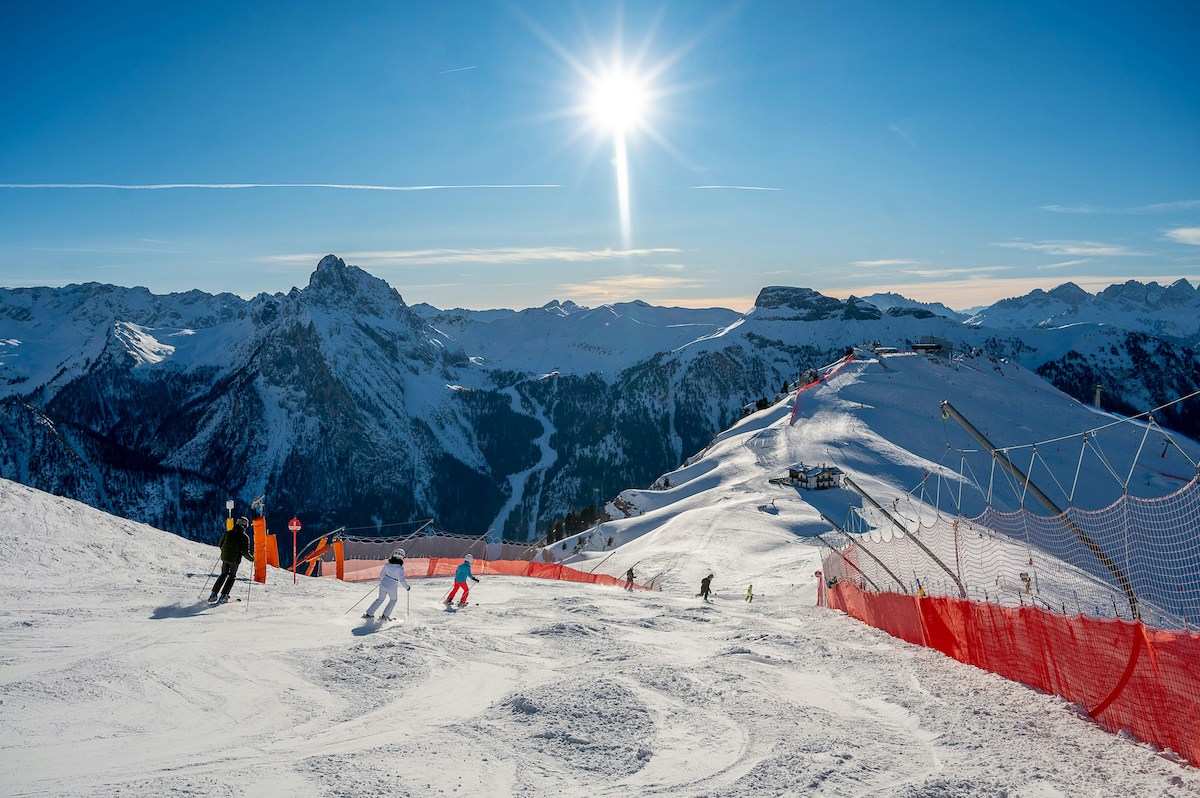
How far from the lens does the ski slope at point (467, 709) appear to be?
7266 mm

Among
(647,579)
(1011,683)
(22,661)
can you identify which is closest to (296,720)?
(22,661)

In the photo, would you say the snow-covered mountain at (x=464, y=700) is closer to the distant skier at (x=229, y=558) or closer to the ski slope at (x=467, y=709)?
the ski slope at (x=467, y=709)

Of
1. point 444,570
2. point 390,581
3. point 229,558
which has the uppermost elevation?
point 229,558

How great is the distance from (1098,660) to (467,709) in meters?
8.56

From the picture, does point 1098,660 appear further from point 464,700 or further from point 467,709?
point 464,700

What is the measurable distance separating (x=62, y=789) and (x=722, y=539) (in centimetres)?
5742

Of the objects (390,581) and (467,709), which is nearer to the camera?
(467,709)

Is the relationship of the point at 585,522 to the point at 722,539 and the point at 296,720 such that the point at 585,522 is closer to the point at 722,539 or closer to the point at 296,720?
the point at 722,539

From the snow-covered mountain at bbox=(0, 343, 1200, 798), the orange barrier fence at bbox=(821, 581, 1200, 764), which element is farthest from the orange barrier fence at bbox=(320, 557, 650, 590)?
the orange barrier fence at bbox=(821, 581, 1200, 764)

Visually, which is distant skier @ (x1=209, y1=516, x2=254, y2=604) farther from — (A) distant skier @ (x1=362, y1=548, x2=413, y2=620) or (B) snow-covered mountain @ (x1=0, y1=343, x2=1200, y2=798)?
(A) distant skier @ (x1=362, y1=548, x2=413, y2=620)

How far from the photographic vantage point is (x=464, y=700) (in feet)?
32.9

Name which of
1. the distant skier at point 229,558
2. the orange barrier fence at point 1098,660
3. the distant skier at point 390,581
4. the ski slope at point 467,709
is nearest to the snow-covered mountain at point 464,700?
the ski slope at point 467,709

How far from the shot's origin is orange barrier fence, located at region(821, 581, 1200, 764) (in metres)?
8.75

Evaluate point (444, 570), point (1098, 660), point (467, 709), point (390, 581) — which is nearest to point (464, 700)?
point (467, 709)
